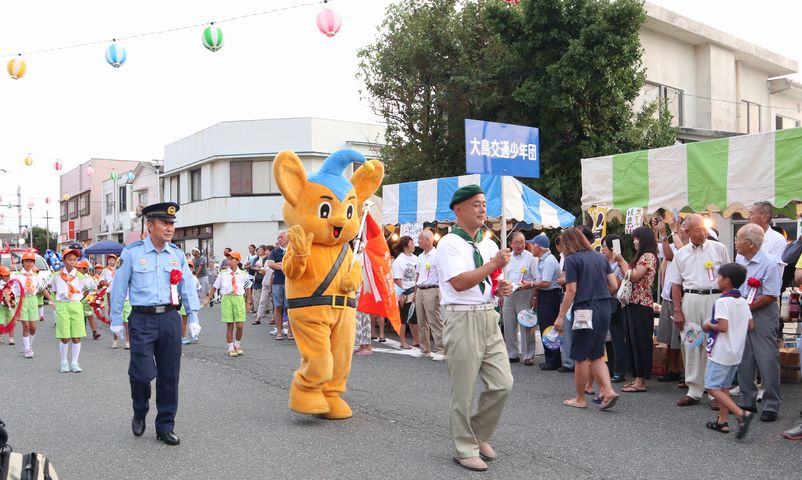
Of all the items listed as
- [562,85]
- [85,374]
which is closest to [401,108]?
[562,85]

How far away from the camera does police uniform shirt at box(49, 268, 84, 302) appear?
33.5 feet

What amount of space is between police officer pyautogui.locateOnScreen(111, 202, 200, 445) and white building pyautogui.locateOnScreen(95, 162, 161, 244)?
33.9 meters

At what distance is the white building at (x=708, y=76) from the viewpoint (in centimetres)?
1964

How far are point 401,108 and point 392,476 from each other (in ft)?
50.5

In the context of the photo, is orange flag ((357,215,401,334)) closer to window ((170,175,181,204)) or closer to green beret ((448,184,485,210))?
green beret ((448,184,485,210))

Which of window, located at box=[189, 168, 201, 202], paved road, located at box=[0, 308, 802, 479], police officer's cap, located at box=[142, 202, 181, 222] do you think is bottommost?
paved road, located at box=[0, 308, 802, 479]

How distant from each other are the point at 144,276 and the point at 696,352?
5.58 metres

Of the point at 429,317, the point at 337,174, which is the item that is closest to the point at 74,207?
the point at 429,317

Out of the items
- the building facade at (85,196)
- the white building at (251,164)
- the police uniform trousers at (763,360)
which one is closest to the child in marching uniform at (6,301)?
the police uniform trousers at (763,360)

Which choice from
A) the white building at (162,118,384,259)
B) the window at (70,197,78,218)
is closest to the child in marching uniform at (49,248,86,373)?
the white building at (162,118,384,259)

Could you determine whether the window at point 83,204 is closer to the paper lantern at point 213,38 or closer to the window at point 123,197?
the window at point 123,197

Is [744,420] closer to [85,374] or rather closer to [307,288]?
[307,288]

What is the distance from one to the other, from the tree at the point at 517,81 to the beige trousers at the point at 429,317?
6491 millimetres

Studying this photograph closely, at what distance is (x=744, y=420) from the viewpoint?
18.4 ft
